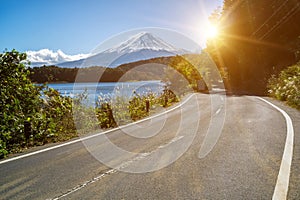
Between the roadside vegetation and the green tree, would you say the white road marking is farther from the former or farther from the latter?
the green tree

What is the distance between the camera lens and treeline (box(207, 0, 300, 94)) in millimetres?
31906

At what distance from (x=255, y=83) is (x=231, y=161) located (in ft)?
104

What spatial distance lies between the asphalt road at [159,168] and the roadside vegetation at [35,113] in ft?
4.83

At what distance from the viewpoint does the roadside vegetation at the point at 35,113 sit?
7152 millimetres

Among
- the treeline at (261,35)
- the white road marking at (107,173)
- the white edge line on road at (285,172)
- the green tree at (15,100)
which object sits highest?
the treeline at (261,35)

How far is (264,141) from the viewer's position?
6.17 metres

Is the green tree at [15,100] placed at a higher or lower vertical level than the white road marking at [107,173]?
higher

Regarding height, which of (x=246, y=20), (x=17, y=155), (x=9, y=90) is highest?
(x=246, y=20)

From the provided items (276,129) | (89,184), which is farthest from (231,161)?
(276,129)

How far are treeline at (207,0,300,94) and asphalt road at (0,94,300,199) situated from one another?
26318 millimetres

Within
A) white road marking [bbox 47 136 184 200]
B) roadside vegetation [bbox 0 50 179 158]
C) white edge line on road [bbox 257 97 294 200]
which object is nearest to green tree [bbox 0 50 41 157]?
roadside vegetation [bbox 0 50 179 158]

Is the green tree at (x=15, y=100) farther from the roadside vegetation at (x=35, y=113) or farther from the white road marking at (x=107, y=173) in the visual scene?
the white road marking at (x=107, y=173)

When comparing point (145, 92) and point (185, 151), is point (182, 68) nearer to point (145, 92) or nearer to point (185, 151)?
point (145, 92)

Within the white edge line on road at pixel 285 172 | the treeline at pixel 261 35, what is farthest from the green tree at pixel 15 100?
the treeline at pixel 261 35
